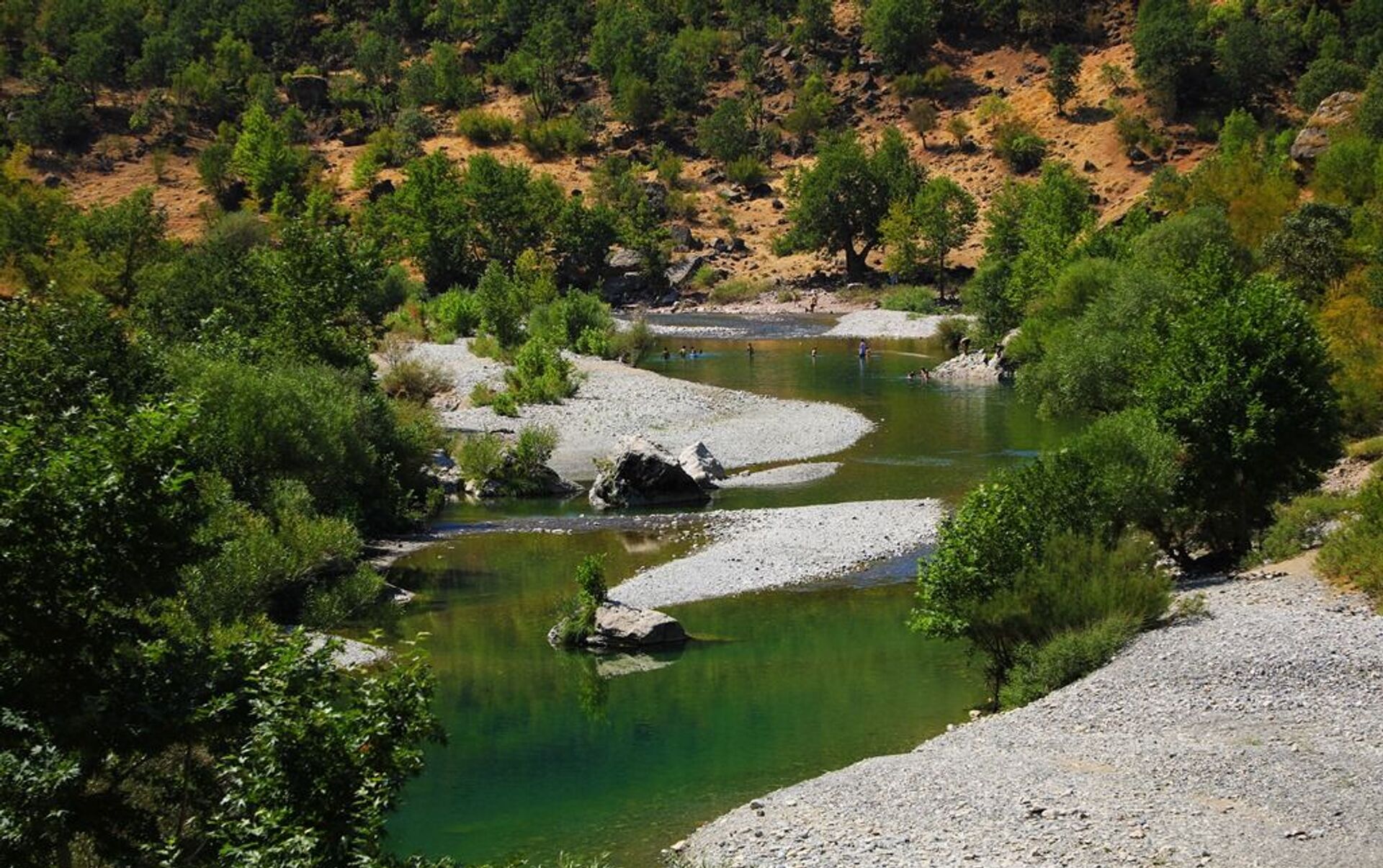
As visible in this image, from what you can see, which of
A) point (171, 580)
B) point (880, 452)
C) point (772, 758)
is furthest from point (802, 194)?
point (171, 580)

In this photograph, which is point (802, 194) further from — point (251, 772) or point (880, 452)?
point (251, 772)

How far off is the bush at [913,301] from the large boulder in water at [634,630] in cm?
7881

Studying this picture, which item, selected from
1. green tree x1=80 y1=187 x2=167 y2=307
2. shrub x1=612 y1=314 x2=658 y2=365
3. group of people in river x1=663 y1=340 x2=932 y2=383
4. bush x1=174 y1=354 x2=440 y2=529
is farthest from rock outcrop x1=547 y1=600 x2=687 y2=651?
green tree x1=80 y1=187 x2=167 y2=307

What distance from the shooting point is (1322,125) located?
94.0 metres

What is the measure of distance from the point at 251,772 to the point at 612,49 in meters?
159

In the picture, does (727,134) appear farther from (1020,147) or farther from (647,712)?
(647,712)

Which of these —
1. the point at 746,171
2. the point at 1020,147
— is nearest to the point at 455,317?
the point at 746,171

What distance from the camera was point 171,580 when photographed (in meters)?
14.9

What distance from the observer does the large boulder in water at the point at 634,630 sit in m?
32.5

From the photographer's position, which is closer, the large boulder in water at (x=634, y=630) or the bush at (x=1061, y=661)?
the bush at (x=1061, y=661)

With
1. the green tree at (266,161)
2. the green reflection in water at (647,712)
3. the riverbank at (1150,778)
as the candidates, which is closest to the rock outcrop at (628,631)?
the green reflection in water at (647,712)

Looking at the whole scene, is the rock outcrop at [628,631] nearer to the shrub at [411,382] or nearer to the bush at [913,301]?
the shrub at [411,382]

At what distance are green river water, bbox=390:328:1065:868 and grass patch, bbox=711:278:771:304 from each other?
79279 mm

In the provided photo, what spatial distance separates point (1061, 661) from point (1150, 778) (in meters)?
5.53
